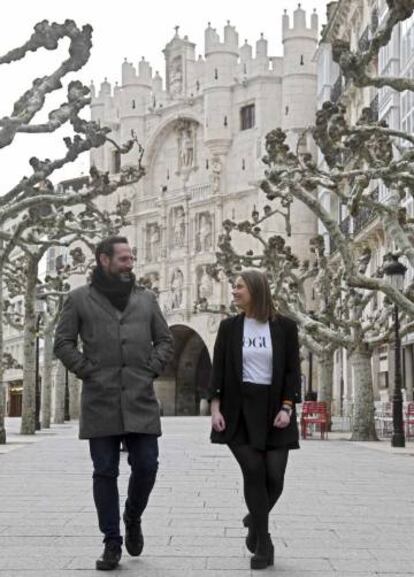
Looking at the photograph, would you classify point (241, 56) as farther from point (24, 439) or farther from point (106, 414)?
point (106, 414)

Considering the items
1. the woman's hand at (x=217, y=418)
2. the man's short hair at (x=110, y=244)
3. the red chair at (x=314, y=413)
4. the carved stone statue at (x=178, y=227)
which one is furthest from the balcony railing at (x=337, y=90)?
the woman's hand at (x=217, y=418)

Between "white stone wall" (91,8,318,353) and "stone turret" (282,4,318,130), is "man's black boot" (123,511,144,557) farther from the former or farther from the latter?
"stone turret" (282,4,318,130)

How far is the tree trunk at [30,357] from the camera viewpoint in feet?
83.7

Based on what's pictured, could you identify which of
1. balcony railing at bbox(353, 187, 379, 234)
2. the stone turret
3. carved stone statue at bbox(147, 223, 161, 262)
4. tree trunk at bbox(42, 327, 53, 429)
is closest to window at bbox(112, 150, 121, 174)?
carved stone statue at bbox(147, 223, 161, 262)

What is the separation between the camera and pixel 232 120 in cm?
6331

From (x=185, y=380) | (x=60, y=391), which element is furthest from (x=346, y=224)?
(x=185, y=380)

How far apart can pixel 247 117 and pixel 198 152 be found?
4.07 metres

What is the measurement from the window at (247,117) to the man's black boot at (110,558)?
57.7 m

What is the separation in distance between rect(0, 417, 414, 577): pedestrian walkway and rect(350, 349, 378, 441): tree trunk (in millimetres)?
8552

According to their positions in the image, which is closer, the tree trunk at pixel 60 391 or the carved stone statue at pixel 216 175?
the tree trunk at pixel 60 391

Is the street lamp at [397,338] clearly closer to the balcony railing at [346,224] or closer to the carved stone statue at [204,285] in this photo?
the balcony railing at [346,224]

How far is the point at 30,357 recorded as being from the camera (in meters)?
25.6

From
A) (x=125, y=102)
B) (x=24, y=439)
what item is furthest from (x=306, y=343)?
(x=125, y=102)

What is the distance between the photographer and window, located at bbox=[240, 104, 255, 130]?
62875 millimetres
